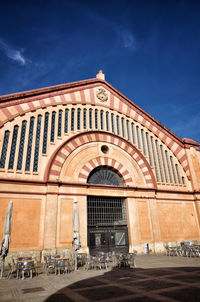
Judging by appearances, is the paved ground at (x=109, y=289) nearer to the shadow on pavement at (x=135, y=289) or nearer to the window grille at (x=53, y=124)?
the shadow on pavement at (x=135, y=289)

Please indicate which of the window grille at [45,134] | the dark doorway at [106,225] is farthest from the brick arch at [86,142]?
the dark doorway at [106,225]

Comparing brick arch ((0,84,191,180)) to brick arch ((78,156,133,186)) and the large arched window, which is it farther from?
the large arched window

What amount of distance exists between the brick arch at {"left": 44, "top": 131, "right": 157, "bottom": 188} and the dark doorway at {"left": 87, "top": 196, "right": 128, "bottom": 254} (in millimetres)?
4199

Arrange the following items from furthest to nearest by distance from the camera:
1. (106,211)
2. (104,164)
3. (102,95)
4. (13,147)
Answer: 1. (102,95)
2. (104,164)
3. (106,211)
4. (13,147)

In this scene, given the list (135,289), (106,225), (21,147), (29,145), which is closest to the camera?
(135,289)

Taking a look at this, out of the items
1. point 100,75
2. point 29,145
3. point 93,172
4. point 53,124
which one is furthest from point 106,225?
point 100,75

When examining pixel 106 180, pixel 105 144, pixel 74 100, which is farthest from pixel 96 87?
pixel 106 180

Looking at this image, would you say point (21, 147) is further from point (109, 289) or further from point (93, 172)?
point (109, 289)

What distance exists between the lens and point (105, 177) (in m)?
20.3

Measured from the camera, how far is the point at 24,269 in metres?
10.2

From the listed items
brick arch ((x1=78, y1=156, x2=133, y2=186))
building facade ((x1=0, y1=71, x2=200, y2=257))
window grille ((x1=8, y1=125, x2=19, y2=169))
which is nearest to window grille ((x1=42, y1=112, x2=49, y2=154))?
building facade ((x1=0, y1=71, x2=200, y2=257))

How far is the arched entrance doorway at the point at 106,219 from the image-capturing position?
1810 cm

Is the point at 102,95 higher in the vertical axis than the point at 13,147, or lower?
higher

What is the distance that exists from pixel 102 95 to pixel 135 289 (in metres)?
19.3
